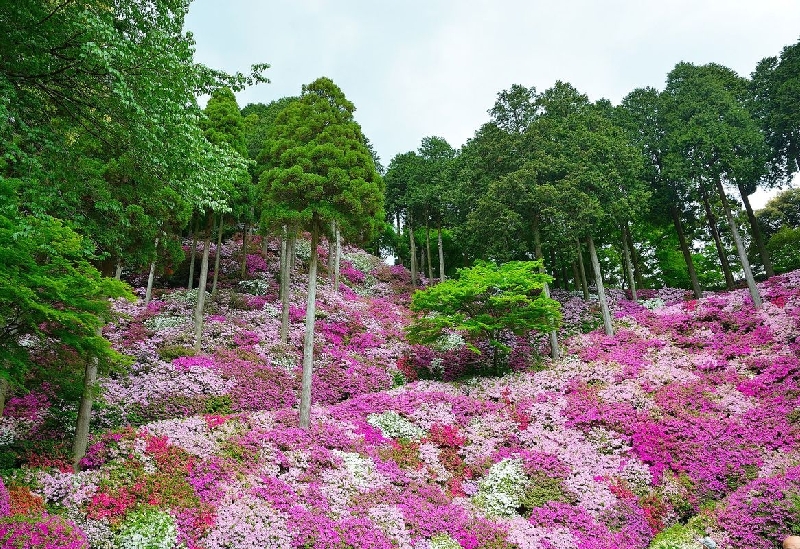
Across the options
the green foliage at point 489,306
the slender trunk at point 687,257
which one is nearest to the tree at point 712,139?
the slender trunk at point 687,257

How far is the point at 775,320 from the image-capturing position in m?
18.3

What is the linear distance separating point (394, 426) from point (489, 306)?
6.47m

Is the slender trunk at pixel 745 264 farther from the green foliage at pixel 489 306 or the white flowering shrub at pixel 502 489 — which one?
the white flowering shrub at pixel 502 489

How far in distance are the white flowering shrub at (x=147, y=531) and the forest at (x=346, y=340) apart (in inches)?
1.9

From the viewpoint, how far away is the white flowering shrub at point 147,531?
778 centimetres

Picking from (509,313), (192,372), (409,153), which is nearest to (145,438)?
(192,372)

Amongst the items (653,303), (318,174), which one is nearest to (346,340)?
(318,174)

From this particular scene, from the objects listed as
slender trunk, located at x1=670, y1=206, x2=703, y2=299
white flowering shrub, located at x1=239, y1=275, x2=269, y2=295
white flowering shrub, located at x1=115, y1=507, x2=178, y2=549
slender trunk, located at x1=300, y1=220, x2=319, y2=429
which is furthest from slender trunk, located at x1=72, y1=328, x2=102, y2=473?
slender trunk, located at x1=670, y1=206, x2=703, y2=299

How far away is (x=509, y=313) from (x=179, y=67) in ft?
44.1

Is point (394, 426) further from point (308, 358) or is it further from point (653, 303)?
point (653, 303)

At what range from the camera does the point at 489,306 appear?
58.9ft

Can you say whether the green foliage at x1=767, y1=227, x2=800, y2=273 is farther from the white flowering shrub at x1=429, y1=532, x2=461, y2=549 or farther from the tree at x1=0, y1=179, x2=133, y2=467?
the tree at x1=0, y1=179, x2=133, y2=467

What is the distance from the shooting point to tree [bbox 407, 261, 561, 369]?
17.1m

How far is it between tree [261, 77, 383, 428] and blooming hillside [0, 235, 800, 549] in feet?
10.5
